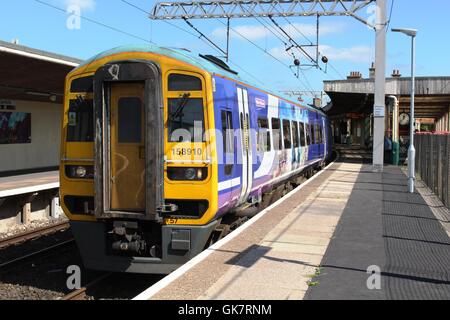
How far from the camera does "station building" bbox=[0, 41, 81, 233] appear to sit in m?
12.9

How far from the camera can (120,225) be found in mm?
6719

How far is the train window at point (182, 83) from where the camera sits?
6738mm

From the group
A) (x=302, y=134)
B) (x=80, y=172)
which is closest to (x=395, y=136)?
(x=302, y=134)

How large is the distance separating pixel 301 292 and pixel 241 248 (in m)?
1.96

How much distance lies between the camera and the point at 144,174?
22.1ft

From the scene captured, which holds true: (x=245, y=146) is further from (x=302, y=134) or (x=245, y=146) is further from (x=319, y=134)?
(x=319, y=134)

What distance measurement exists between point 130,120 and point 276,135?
515 centimetres

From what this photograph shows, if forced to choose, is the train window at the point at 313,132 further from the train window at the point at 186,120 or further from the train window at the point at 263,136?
the train window at the point at 186,120

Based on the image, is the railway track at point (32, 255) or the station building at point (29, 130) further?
the station building at point (29, 130)

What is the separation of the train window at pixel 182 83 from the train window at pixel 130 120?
49 cm

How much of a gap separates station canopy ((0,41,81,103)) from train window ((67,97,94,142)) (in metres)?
5.33

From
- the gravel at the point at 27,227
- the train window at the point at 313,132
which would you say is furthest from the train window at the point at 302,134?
the gravel at the point at 27,227

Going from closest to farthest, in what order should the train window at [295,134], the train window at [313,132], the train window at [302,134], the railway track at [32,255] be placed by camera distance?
the railway track at [32,255]
the train window at [295,134]
the train window at [302,134]
the train window at [313,132]
